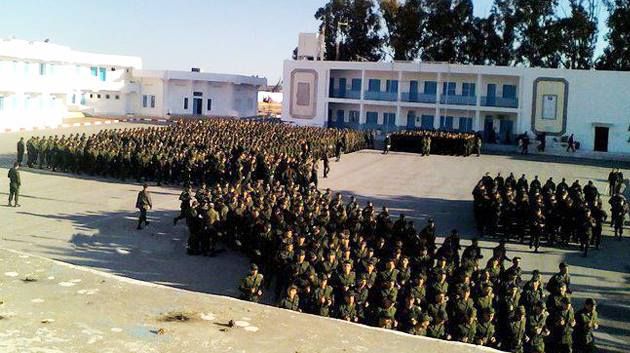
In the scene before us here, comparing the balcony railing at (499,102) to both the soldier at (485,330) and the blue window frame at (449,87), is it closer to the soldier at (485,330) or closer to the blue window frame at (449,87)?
the blue window frame at (449,87)

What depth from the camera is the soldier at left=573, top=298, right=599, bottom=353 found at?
29.3 ft

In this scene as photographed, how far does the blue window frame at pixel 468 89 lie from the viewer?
144ft

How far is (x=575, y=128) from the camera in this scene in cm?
4094

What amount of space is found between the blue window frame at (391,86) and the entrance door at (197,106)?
16934mm

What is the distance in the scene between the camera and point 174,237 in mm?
15445

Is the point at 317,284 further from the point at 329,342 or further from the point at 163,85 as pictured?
the point at 163,85

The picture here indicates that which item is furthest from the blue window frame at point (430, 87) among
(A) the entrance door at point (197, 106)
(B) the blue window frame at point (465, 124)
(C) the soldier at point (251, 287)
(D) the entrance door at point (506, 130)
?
(C) the soldier at point (251, 287)

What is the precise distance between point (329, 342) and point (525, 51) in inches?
1908

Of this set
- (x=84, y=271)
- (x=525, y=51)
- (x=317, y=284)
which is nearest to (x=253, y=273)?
(x=317, y=284)

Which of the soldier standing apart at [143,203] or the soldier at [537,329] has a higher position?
the soldier standing apart at [143,203]

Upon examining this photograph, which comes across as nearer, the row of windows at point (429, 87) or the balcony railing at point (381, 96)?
the row of windows at point (429, 87)

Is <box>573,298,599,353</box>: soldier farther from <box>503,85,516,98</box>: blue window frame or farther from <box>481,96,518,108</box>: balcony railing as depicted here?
<box>503,85,516,98</box>: blue window frame

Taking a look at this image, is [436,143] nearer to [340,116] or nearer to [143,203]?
[340,116]

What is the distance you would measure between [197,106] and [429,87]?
20029 millimetres
